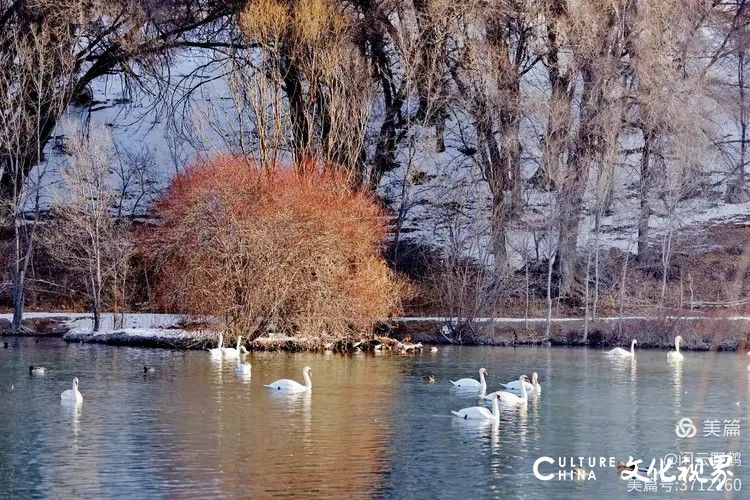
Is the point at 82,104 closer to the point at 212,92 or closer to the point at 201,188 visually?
the point at 212,92

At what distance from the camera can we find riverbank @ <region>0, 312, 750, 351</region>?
3988 centimetres

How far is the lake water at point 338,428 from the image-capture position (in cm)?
1745

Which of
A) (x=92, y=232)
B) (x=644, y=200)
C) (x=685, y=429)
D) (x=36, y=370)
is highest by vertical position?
(x=644, y=200)

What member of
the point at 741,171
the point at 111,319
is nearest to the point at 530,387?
the point at 111,319

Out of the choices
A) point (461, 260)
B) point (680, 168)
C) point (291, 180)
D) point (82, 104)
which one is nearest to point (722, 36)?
point (680, 168)

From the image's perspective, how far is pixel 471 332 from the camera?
43.6m

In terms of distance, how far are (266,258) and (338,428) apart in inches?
667

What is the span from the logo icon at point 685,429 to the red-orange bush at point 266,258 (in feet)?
56.5

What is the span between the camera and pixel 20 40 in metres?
46.8

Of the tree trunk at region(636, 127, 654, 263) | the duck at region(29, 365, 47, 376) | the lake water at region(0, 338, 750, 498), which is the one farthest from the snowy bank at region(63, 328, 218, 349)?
the tree trunk at region(636, 127, 654, 263)

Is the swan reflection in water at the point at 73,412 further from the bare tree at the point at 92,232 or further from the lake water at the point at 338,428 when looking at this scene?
the bare tree at the point at 92,232

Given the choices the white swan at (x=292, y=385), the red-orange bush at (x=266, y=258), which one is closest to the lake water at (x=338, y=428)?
the white swan at (x=292, y=385)

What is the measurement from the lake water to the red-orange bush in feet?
13.3

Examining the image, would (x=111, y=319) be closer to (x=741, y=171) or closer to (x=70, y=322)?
(x=70, y=322)
